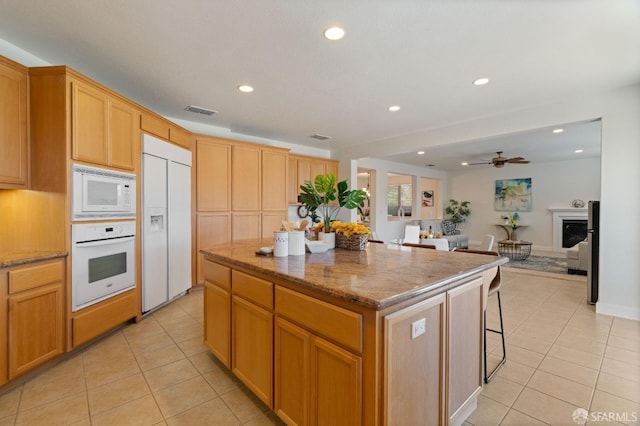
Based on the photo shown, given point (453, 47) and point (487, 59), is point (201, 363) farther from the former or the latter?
point (487, 59)

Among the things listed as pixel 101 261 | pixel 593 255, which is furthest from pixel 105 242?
pixel 593 255

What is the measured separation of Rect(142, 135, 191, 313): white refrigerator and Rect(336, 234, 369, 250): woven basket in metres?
2.25

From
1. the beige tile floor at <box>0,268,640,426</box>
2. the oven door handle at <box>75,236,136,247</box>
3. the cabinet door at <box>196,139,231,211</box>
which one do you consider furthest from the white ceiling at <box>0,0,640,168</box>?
the beige tile floor at <box>0,268,640,426</box>

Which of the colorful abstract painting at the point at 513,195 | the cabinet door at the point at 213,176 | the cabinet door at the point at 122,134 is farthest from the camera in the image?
the colorful abstract painting at the point at 513,195

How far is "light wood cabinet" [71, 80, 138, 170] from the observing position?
2.38 meters

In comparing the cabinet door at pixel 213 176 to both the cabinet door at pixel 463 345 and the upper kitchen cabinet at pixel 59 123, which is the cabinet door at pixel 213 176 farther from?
the cabinet door at pixel 463 345

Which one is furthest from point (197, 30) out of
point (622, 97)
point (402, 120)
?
point (622, 97)

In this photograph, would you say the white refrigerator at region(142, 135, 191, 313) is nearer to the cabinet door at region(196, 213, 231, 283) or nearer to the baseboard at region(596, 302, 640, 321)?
the cabinet door at region(196, 213, 231, 283)

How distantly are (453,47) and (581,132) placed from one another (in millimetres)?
4374

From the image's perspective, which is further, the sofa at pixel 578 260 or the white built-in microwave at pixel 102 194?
the sofa at pixel 578 260

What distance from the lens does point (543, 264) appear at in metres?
6.42

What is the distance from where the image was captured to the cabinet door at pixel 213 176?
13.9 feet

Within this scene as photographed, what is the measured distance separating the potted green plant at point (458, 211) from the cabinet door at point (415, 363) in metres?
9.04

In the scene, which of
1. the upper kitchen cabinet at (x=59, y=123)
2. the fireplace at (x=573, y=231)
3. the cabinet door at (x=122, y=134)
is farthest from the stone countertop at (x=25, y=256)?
the fireplace at (x=573, y=231)
